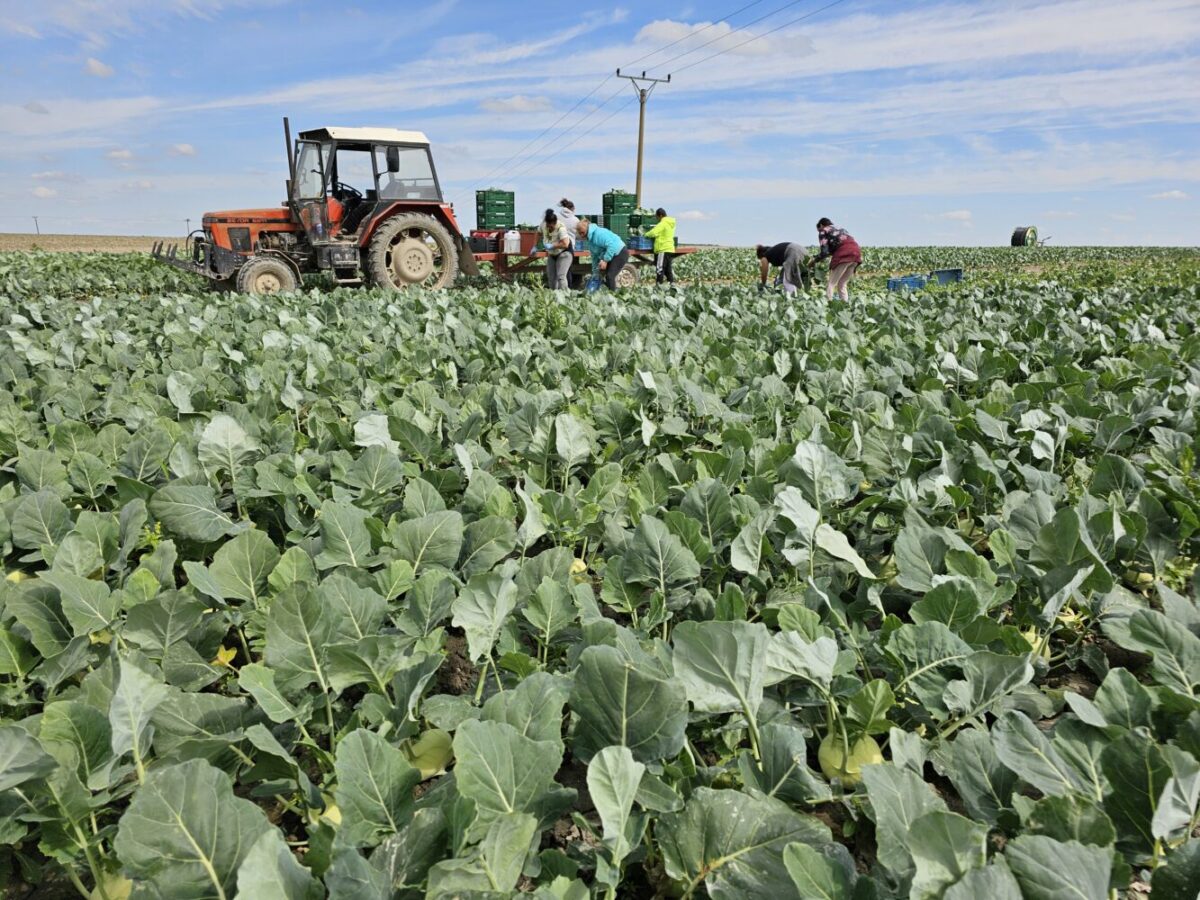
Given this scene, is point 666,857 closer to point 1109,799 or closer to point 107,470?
point 1109,799

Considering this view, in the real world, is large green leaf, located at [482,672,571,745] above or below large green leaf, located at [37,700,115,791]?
above

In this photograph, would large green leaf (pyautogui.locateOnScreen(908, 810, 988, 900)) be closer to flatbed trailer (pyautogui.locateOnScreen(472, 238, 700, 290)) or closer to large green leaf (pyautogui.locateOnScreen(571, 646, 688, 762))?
large green leaf (pyautogui.locateOnScreen(571, 646, 688, 762))

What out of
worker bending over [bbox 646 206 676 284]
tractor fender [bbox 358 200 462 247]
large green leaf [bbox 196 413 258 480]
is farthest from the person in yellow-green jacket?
large green leaf [bbox 196 413 258 480]

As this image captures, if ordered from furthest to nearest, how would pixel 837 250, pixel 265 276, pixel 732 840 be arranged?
pixel 837 250, pixel 265 276, pixel 732 840

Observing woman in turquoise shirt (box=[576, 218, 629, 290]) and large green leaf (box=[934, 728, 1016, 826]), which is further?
woman in turquoise shirt (box=[576, 218, 629, 290])

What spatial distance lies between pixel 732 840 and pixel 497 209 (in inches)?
809

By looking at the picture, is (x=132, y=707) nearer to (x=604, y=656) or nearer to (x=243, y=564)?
(x=243, y=564)

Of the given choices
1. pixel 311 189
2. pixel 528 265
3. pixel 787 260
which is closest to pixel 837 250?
pixel 787 260

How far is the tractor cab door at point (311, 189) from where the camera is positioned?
516 inches

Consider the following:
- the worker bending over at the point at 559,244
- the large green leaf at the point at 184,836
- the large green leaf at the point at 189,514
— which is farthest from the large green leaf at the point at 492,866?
the worker bending over at the point at 559,244

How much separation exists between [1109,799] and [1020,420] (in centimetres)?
229

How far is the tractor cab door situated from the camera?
1311 centimetres

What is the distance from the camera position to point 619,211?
23031mm

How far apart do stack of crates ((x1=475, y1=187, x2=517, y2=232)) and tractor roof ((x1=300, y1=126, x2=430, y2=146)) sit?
19.0 ft
